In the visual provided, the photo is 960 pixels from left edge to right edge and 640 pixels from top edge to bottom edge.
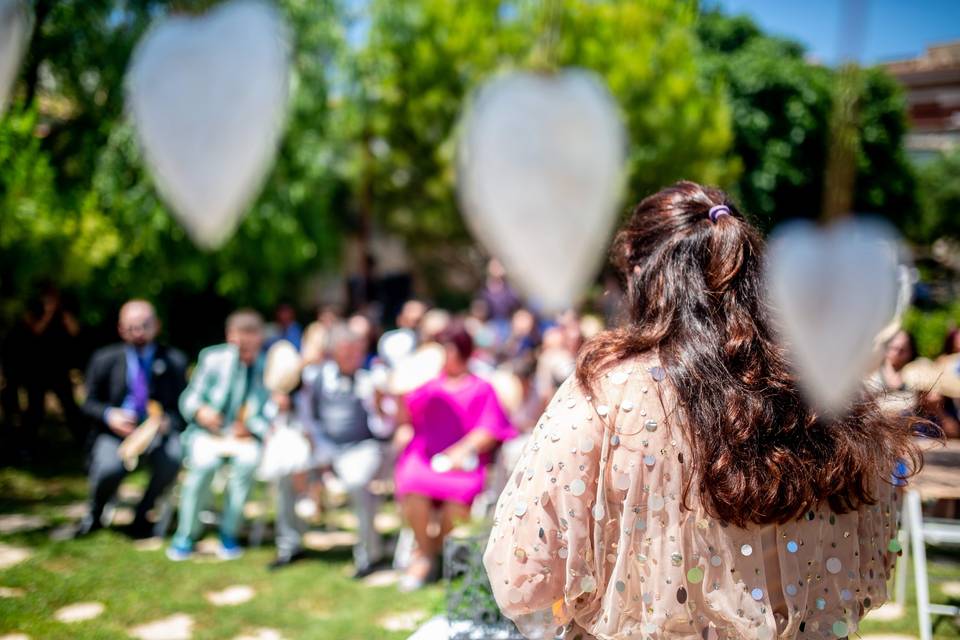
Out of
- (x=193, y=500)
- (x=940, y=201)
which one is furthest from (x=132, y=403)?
(x=940, y=201)

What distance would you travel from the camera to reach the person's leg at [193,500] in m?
4.43

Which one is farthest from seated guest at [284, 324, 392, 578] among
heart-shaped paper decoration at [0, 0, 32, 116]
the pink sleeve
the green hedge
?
the green hedge

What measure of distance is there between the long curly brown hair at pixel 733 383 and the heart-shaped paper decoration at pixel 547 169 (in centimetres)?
83

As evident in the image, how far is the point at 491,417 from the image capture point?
4.27 metres

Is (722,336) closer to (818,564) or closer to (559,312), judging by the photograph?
(818,564)

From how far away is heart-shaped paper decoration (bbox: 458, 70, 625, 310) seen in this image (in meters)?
0.53

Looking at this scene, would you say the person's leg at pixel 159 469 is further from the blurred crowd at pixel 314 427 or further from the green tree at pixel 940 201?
the green tree at pixel 940 201

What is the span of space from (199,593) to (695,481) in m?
3.49

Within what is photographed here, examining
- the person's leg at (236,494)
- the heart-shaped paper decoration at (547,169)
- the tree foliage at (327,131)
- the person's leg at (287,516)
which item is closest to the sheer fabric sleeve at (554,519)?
the tree foliage at (327,131)

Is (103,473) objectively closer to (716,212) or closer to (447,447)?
(447,447)

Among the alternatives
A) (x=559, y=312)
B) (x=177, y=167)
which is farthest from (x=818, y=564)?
(x=177, y=167)

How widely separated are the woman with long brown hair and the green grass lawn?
62.8 inches

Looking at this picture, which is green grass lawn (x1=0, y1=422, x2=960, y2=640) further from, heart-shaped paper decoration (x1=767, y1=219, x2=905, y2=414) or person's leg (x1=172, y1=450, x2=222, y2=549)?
heart-shaped paper decoration (x1=767, y1=219, x2=905, y2=414)

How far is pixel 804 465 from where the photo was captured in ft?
4.22
